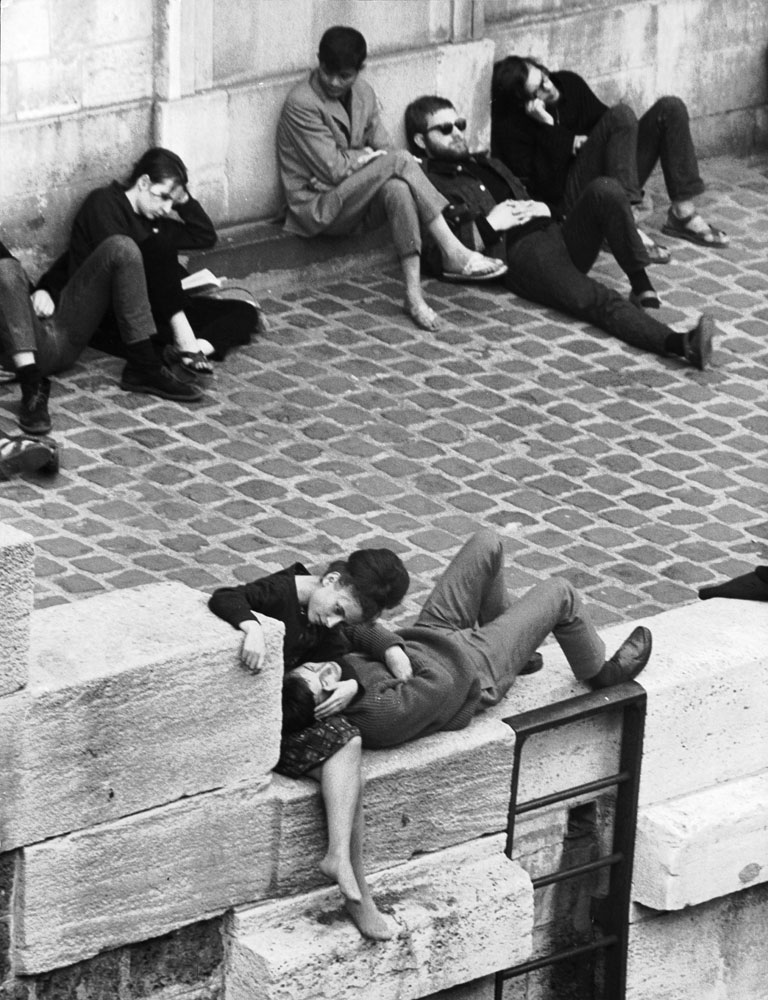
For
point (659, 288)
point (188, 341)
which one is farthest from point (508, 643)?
point (659, 288)

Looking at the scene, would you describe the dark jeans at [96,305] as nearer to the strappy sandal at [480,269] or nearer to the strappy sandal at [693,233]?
the strappy sandal at [480,269]

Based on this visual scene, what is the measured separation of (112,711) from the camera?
22.0ft

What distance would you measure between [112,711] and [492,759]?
1.37 m

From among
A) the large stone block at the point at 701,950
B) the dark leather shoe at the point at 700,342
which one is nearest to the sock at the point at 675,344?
the dark leather shoe at the point at 700,342

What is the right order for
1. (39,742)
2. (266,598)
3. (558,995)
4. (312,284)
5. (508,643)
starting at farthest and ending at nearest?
1. (312,284)
2. (558,995)
3. (508,643)
4. (266,598)
5. (39,742)

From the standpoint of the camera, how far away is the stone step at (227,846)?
6.86 metres

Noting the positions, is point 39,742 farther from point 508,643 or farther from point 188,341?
point 188,341

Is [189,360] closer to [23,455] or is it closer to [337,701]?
[23,455]

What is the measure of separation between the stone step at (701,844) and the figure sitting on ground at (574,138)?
4.29 meters

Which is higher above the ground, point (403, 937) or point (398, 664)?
point (398, 664)

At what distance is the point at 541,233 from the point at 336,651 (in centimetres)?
455

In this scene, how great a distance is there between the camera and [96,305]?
9.89 m

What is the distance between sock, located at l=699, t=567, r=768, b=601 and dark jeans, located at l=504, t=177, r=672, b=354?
2.81m

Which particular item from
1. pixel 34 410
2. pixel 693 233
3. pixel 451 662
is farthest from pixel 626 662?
pixel 693 233
